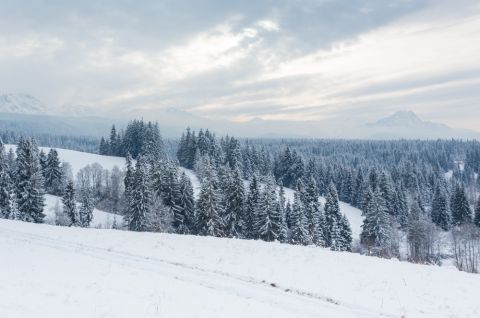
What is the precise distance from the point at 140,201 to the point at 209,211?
450 inches

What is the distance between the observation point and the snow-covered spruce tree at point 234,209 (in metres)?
58.9

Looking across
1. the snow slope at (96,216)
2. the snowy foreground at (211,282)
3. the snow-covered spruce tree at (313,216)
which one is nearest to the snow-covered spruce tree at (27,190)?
the snow slope at (96,216)

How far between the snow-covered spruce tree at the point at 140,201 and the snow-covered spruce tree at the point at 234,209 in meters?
12.6

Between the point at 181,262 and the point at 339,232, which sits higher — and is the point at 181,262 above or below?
above

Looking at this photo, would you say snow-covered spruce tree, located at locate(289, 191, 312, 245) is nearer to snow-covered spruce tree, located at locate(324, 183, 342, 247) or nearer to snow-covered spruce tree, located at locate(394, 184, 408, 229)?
snow-covered spruce tree, located at locate(324, 183, 342, 247)

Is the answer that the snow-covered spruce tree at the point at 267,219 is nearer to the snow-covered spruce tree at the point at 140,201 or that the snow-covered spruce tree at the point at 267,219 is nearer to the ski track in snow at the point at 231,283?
the snow-covered spruce tree at the point at 140,201

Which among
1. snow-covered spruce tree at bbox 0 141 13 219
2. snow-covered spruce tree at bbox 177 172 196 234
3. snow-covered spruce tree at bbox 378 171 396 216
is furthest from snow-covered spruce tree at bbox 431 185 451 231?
snow-covered spruce tree at bbox 0 141 13 219

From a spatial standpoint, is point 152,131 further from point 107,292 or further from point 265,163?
point 107,292

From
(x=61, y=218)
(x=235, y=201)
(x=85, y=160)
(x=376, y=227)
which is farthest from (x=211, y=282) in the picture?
(x=85, y=160)

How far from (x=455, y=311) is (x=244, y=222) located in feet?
155

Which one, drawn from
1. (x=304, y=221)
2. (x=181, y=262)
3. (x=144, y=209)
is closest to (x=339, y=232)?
(x=304, y=221)

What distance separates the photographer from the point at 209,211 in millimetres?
53844

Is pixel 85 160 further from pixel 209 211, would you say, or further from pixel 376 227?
pixel 376 227

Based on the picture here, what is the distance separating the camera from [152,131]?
410ft
